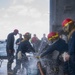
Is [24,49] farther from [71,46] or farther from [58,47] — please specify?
[71,46]

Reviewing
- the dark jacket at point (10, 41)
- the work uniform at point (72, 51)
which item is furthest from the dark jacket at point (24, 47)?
the work uniform at point (72, 51)

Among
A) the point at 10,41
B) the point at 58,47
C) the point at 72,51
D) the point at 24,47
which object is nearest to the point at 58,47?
the point at 58,47

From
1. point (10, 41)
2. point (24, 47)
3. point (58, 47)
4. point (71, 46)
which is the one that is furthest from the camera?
point (10, 41)

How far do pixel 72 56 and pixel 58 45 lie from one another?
913mm

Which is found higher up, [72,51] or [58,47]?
[72,51]

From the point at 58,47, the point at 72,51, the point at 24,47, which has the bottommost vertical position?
the point at 24,47

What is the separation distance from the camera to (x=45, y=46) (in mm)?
8711

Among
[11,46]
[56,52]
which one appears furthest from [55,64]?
[11,46]

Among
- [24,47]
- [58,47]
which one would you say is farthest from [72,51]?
[24,47]

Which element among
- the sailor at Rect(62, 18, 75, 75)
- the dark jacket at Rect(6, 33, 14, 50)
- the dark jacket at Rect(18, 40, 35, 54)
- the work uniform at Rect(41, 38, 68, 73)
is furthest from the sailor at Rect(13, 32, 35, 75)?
the sailor at Rect(62, 18, 75, 75)

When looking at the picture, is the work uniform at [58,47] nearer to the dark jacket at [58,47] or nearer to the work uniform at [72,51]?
the dark jacket at [58,47]

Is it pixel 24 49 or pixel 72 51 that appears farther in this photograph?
pixel 24 49

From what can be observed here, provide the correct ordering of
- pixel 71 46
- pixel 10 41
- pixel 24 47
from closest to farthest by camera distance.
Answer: pixel 71 46 < pixel 24 47 < pixel 10 41

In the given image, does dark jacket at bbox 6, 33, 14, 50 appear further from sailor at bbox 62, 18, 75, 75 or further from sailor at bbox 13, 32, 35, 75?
sailor at bbox 62, 18, 75, 75
